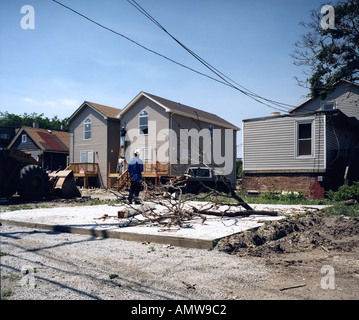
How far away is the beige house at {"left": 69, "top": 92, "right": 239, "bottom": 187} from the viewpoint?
87.9ft

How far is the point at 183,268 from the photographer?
4.56 metres

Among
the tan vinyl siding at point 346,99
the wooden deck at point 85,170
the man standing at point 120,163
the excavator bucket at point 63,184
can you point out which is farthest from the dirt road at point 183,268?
the wooden deck at point 85,170

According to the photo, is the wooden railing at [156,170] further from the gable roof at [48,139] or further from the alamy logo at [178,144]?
the gable roof at [48,139]

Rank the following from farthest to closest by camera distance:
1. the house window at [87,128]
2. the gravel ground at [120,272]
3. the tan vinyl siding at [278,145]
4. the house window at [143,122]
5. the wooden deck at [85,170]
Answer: the house window at [87,128], the wooden deck at [85,170], the house window at [143,122], the tan vinyl siding at [278,145], the gravel ground at [120,272]

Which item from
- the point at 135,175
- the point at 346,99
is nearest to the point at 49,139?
the point at 135,175

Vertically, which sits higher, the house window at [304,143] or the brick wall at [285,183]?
the house window at [304,143]

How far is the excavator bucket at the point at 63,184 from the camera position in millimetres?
15953

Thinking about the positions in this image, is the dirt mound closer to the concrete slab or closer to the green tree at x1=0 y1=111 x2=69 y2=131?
the concrete slab

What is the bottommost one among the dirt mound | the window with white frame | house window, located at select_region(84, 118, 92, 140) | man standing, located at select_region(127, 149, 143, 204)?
the dirt mound

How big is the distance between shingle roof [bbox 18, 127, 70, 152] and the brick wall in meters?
29.6

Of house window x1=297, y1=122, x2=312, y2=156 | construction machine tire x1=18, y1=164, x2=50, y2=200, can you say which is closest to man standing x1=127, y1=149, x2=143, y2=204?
construction machine tire x1=18, y1=164, x2=50, y2=200

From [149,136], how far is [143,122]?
165cm

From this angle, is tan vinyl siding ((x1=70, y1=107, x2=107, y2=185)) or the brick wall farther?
tan vinyl siding ((x1=70, y1=107, x2=107, y2=185))

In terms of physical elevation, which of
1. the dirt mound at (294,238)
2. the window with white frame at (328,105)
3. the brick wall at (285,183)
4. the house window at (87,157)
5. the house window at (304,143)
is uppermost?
the window with white frame at (328,105)
